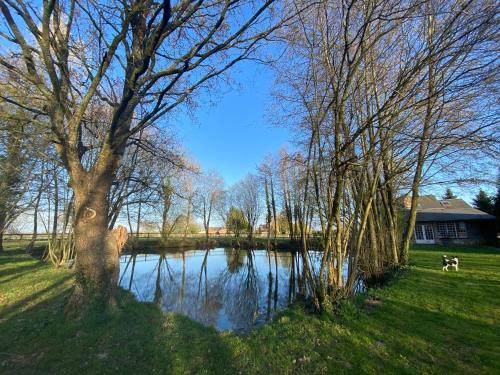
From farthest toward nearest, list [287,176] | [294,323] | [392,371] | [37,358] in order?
[287,176] → [294,323] → [37,358] → [392,371]

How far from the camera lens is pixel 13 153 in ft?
33.1

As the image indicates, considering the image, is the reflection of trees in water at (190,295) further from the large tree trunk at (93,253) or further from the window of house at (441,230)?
the window of house at (441,230)

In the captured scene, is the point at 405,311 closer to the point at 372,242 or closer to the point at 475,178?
the point at 372,242

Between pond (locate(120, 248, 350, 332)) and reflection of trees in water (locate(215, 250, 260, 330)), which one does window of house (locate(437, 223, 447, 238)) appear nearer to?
pond (locate(120, 248, 350, 332))

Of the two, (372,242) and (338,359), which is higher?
(372,242)

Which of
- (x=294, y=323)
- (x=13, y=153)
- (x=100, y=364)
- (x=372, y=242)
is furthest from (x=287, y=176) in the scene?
(x=13, y=153)

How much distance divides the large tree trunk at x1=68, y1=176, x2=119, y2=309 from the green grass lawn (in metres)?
0.40

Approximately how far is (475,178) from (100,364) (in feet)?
31.6

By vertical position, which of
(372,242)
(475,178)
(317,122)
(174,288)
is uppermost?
(317,122)

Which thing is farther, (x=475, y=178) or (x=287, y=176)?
(x=287, y=176)

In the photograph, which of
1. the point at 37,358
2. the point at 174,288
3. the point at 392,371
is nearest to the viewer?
the point at 392,371

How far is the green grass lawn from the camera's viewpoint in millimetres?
3434

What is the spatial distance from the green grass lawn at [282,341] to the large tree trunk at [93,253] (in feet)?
1.32

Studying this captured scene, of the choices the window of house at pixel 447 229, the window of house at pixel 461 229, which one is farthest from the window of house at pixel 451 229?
the window of house at pixel 461 229
